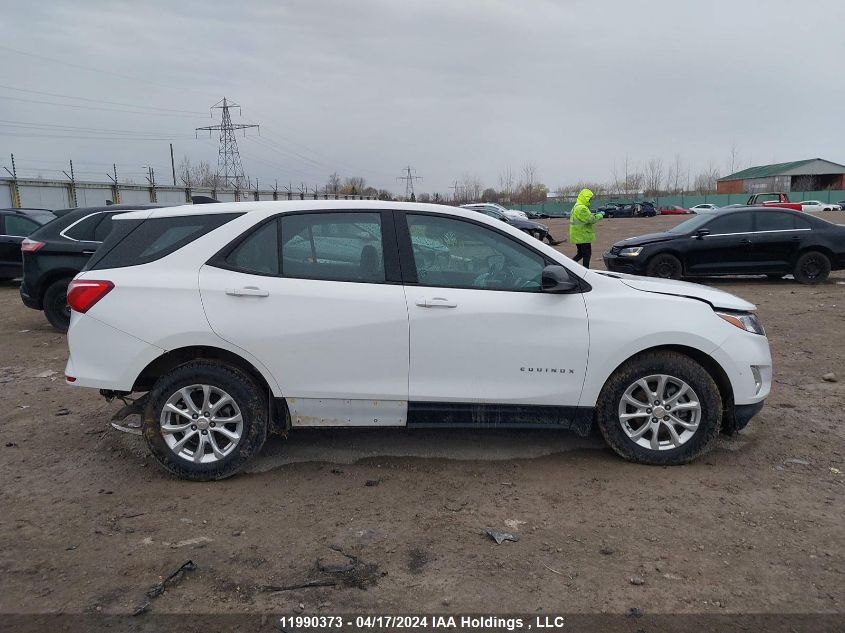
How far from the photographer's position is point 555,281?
4.07 m

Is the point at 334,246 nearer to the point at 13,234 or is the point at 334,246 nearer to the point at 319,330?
the point at 319,330

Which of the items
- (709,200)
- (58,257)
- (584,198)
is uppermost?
(709,200)

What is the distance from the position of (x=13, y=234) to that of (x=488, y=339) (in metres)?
11.8

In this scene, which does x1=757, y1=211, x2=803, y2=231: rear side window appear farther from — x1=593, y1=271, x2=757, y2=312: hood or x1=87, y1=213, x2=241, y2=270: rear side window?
x1=87, y1=213, x2=241, y2=270: rear side window

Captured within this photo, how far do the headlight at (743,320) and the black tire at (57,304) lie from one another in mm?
8026

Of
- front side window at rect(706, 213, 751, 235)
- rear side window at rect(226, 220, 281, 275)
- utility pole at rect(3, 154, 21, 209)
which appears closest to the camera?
rear side window at rect(226, 220, 281, 275)

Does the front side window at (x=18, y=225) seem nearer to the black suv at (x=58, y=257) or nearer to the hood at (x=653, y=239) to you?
the black suv at (x=58, y=257)

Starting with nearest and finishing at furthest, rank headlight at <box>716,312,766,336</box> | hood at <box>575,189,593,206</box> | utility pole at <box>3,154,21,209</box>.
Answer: headlight at <box>716,312,766,336</box> → hood at <box>575,189,593,206</box> → utility pole at <box>3,154,21,209</box>

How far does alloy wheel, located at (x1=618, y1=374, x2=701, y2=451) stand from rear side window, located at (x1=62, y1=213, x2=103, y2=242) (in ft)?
24.5

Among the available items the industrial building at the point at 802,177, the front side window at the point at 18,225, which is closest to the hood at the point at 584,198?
the front side window at the point at 18,225

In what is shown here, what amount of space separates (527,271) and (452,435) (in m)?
1.47

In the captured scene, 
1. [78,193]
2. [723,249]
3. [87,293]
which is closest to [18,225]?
[87,293]

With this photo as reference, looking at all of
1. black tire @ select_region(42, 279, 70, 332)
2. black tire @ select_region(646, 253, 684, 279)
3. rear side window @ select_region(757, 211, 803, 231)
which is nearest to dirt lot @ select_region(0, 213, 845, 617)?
black tire @ select_region(42, 279, 70, 332)

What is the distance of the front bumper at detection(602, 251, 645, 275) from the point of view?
12320 mm
